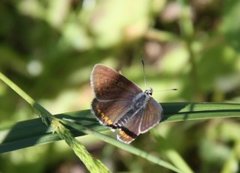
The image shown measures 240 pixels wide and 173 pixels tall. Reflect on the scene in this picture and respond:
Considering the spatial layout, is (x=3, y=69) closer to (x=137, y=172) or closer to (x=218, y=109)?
(x=137, y=172)

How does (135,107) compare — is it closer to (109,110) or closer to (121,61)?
(109,110)

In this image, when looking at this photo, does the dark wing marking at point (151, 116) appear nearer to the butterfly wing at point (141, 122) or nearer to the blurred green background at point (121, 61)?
the butterfly wing at point (141, 122)

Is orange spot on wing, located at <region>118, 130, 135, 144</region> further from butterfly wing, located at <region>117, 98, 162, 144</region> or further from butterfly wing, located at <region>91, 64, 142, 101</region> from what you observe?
butterfly wing, located at <region>91, 64, 142, 101</region>

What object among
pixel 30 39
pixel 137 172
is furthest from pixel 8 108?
pixel 137 172

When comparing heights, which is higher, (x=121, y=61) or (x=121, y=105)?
(x=121, y=105)

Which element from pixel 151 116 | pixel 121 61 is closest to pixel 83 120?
pixel 151 116

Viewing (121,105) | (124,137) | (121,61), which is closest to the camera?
(124,137)

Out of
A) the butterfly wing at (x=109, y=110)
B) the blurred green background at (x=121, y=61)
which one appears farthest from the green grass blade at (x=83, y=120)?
the blurred green background at (x=121, y=61)

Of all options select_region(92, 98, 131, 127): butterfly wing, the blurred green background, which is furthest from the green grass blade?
the blurred green background
